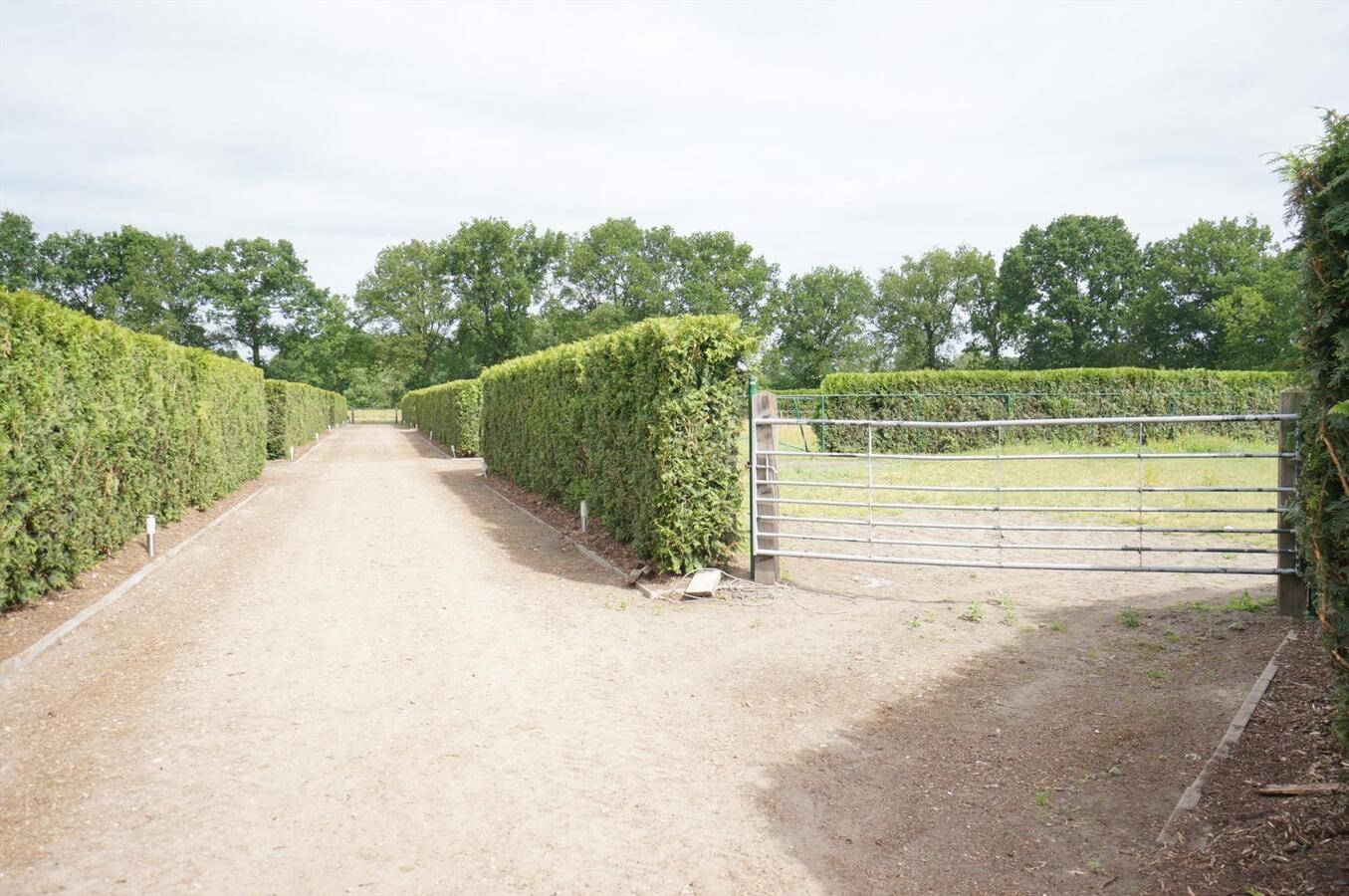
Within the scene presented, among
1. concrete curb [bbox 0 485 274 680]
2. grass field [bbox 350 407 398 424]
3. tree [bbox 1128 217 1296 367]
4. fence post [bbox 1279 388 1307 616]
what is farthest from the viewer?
grass field [bbox 350 407 398 424]

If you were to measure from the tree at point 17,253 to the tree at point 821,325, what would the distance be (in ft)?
194

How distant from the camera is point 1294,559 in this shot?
21.0 ft

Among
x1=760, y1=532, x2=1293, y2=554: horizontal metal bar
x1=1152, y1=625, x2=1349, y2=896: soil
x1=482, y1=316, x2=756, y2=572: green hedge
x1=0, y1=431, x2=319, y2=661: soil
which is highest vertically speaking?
x1=482, y1=316, x2=756, y2=572: green hedge

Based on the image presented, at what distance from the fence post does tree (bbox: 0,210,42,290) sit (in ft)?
257

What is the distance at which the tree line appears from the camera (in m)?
57.8

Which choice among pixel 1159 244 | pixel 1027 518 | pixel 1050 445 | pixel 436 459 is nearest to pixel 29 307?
pixel 1027 518

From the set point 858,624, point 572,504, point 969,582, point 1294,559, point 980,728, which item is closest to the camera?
point 980,728

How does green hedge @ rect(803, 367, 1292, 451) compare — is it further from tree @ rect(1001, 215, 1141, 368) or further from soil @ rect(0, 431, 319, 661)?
tree @ rect(1001, 215, 1141, 368)

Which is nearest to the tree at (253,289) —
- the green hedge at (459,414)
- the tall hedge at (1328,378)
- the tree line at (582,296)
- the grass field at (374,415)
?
the tree line at (582,296)

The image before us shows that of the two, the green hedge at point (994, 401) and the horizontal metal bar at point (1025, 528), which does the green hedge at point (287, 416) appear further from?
the horizontal metal bar at point (1025, 528)

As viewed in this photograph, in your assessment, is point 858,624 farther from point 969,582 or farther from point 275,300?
point 275,300

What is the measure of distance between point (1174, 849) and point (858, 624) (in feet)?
Result: 12.0

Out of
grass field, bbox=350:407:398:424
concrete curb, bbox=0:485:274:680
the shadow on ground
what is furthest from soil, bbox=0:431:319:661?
grass field, bbox=350:407:398:424

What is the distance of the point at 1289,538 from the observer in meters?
6.45
